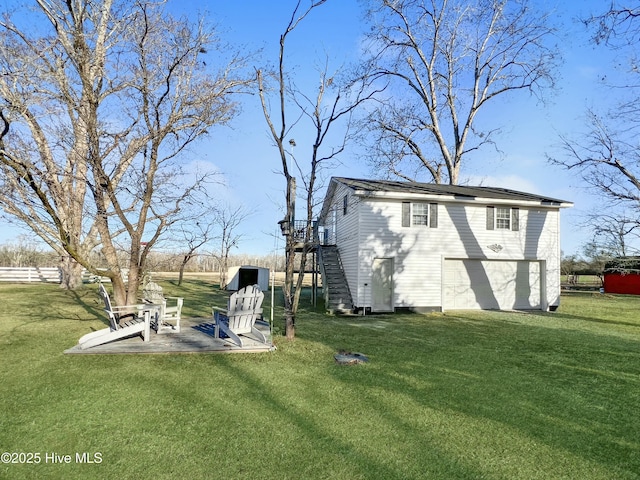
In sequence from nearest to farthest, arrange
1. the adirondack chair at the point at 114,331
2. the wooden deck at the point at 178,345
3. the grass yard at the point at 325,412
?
the grass yard at the point at 325,412 → the wooden deck at the point at 178,345 → the adirondack chair at the point at 114,331

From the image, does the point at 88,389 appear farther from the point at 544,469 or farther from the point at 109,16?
the point at 109,16

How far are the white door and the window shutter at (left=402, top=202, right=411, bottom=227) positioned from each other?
1.48 meters

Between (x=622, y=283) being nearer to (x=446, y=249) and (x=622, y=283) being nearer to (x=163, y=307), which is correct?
(x=446, y=249)

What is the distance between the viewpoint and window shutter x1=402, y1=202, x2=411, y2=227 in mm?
14328

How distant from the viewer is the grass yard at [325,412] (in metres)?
3.11

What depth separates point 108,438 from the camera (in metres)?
3.53

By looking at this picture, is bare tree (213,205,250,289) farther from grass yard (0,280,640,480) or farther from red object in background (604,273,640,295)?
red object in background (604,273,640,295)

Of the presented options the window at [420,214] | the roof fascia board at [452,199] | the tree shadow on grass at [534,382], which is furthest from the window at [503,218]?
the tree shadow on grass at [534,382]

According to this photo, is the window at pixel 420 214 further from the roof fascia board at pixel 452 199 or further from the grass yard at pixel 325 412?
the grass yard at pixel 325 412

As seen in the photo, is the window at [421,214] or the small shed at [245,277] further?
the small shed at [245,277]

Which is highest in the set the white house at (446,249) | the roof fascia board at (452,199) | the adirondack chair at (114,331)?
the roof fascia board at (452,199)

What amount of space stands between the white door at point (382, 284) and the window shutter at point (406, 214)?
148 centimetres

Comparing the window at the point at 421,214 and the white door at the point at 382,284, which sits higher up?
the window at the point at 421,214

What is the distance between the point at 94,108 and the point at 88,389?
577 cm
